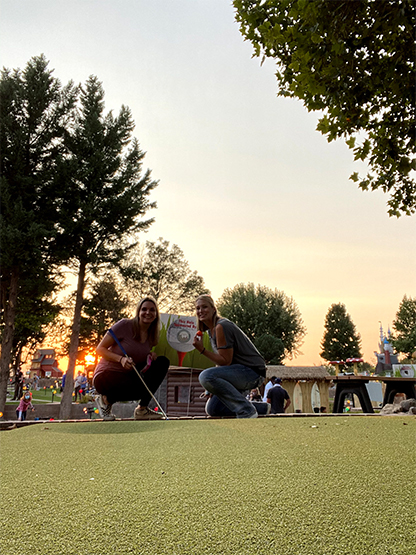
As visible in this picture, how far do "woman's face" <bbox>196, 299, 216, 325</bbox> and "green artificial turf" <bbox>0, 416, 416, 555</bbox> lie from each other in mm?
2514

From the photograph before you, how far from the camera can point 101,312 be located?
3475 cm

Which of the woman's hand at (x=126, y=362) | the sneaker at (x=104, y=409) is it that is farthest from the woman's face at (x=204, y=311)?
the sneaker at (x=104, y=409)

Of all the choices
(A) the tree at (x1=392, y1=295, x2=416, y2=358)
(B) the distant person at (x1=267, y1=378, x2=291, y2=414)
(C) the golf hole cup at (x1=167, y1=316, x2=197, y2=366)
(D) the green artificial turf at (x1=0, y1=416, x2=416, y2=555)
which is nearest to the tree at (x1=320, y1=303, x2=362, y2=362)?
(A) the tree at (x1=392, y1=295, x2=416, y2=358)

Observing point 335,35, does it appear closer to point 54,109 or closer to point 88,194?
point 88,194

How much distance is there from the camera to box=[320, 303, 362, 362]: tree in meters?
69.4

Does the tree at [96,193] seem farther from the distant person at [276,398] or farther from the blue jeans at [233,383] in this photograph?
the blue jeans at [233,383]

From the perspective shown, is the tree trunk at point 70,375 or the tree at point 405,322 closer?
the tree trunk at point 70,375

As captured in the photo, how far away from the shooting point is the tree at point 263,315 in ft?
164

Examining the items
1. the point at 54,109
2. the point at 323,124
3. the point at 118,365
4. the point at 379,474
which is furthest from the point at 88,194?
the point at 379,474

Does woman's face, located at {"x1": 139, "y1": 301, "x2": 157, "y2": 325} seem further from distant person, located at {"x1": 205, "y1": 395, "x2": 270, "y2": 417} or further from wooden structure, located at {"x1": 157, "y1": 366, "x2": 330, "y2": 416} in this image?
wooden structure, located at {"x1": 157, "y1": 366, "x2": 330, "y2": 416}

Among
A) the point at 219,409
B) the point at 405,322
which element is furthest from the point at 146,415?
the point at 405,322

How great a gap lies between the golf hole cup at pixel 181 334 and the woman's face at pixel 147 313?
2.26 meters

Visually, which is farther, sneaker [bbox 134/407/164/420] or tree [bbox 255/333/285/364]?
tree [bbox 255/333/285/364]

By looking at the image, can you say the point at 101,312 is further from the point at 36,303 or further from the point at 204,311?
the point at 204,311
